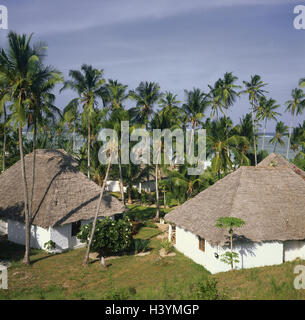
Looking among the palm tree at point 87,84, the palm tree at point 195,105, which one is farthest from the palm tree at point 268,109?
the palm tree at point 87,84

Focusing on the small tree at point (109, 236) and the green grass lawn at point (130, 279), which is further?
the small tree at point (109, 236)

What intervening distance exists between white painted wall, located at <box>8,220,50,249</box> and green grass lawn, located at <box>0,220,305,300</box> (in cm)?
76

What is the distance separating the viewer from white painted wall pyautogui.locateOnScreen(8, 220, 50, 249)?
20155 millimetres

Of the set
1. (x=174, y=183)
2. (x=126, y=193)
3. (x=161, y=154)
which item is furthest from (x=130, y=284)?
(x=126, y=193)

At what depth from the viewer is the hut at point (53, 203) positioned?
2012 centimetres

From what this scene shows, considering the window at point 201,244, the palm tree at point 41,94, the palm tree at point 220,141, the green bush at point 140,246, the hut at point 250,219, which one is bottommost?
the green bush at point 140,246

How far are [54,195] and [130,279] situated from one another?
28.8 ft

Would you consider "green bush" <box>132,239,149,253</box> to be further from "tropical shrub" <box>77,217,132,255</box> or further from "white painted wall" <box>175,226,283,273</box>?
"white painted wall" <box>175,226,283,273</box>

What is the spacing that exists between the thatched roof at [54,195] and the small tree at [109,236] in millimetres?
1496

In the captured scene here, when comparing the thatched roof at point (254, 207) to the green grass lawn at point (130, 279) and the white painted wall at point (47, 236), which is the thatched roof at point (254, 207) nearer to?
the green grass lawn at point (130, 279)

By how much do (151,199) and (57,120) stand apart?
2140cm

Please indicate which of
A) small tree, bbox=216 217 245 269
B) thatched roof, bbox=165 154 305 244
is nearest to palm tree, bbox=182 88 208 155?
thatched roof, bbox=165 154 305 244
